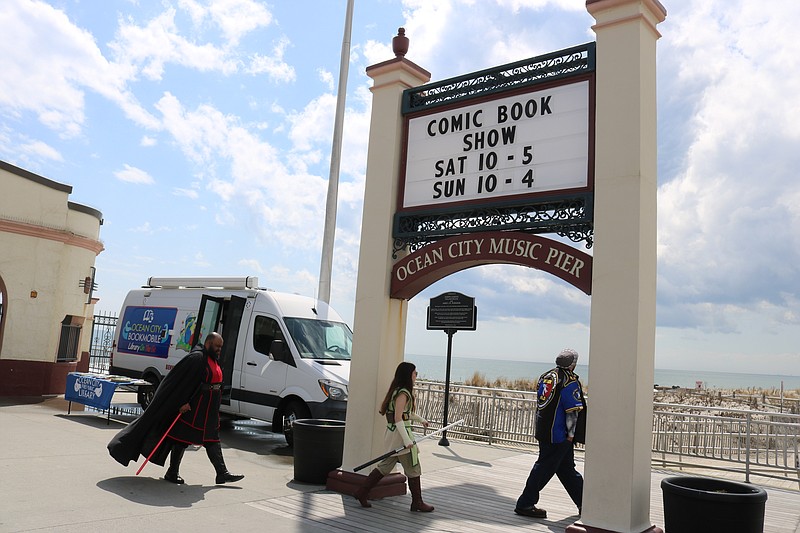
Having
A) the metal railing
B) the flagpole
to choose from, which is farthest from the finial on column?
the flagpole

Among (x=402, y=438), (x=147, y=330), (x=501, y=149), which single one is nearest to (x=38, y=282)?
(x=147, y=330)

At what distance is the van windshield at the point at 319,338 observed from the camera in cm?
1149

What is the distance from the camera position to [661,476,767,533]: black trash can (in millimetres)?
5262

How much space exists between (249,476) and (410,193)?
4190 millimetres

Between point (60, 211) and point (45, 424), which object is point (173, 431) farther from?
point (60, 211)

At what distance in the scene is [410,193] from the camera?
809 centimetres

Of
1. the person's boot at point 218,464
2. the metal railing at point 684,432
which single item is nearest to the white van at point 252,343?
the person's boot at point 218,464

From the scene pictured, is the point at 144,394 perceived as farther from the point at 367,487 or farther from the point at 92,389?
the point at 367,487

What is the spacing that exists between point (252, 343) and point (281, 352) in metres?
0.93

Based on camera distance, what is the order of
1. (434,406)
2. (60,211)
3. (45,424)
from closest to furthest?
(45,424) < (434,406) < (60,211)

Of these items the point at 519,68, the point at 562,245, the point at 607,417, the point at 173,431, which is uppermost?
the point at 519,68

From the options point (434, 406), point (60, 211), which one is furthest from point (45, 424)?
point (434, 406)

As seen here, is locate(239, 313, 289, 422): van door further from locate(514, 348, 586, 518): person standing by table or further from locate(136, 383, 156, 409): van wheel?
locate(514, 348, 586, 518): person standing by table

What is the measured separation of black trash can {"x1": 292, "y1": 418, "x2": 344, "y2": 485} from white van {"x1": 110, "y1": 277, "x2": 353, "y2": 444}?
2.28 m
